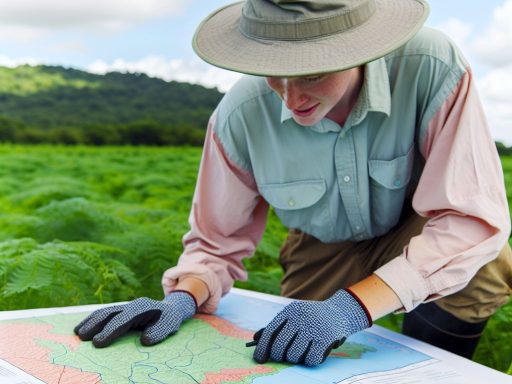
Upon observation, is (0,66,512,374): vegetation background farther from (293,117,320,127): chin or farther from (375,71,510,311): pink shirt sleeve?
(293,117,320,127): chin

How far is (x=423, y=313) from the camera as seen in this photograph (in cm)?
262

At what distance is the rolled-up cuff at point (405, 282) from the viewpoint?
2.08 m

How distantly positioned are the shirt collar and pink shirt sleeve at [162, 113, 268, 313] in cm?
36

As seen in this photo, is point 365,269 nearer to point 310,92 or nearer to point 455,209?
point 455,209

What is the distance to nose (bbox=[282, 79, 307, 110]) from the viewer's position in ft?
6.81

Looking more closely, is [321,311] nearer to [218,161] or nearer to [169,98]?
[218,161]

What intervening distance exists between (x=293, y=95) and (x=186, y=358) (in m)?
0.80

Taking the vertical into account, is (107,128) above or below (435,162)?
below

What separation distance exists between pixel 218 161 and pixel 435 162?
2.53 ft

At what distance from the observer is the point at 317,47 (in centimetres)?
192

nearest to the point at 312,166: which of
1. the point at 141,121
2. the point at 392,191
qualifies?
the point at 392,191

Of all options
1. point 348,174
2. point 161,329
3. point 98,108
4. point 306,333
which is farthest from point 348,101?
point 98,108

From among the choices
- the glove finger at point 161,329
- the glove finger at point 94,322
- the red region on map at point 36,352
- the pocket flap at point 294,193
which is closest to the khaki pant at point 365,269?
the pocket flap at point 294,193

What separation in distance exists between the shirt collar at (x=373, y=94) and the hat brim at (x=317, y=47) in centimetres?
A: 22
